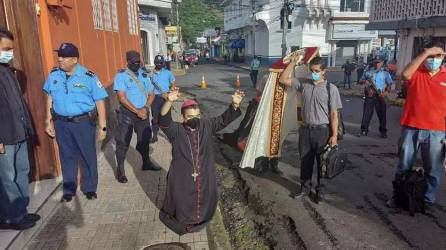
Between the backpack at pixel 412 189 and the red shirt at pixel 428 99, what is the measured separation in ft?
1.94

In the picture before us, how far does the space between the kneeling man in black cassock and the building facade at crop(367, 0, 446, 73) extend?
12.1 metres

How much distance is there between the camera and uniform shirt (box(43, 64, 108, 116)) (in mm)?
4520

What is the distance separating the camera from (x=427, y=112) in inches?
176

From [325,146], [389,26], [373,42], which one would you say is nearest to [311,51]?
[325,146]

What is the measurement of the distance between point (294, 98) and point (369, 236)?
2.52 meters

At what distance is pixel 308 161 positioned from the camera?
5074 millimetres

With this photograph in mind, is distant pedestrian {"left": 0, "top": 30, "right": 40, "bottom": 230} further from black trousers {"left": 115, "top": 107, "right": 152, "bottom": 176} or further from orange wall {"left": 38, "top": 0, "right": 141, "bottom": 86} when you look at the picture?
black trousers {"left": 115, "top": 107, "right": 152, "bottom": 176}

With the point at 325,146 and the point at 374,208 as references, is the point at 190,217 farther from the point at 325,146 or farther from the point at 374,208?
the point at 374,208

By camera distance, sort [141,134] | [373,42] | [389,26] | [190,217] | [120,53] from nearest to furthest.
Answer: [190,217]
[141,134]
[120,53]
[389,26]
[373,42]

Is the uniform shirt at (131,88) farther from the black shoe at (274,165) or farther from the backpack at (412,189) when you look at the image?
the backpack at (412,189)

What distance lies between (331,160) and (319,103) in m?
0.72

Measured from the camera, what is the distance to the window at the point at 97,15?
28.2ft

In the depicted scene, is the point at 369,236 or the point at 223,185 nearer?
the point at 369,236

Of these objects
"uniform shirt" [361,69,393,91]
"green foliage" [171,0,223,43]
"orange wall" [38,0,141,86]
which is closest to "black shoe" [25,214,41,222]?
"orange wall" [38,0,141,86]
